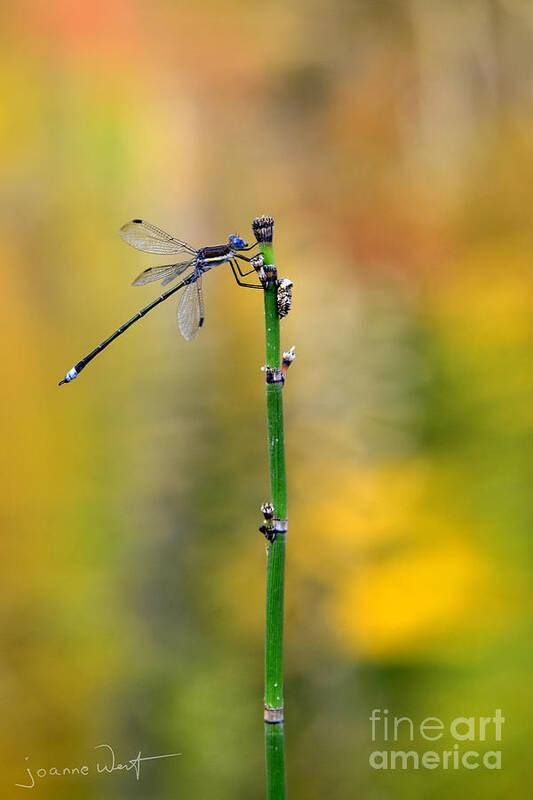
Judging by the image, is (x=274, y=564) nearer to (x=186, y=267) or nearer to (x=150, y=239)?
(x=186, y=267)

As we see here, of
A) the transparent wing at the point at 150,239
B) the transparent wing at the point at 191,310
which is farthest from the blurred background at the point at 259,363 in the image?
the transparent wing at the point at 191,310

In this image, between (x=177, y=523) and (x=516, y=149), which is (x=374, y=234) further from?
(x=177, y=523)

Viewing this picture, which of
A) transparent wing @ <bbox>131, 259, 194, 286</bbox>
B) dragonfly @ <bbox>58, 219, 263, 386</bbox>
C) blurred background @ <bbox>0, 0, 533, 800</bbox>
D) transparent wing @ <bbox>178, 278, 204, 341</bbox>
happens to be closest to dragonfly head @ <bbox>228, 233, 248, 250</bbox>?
dragonfly @ <bbox>58, 219, 263, 386</bbox>

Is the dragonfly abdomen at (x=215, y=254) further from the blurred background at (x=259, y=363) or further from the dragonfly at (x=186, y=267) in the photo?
the blurred background at (x=259, y=363)

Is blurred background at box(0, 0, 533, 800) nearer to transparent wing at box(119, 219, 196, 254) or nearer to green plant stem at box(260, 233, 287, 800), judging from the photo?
transparent wing at box(119, 219, 196, 254)
